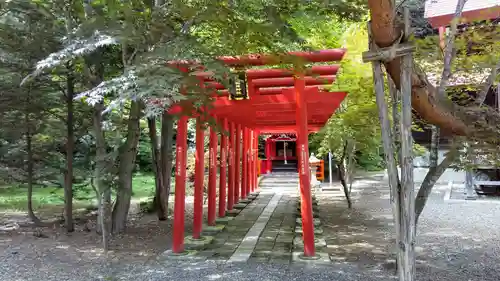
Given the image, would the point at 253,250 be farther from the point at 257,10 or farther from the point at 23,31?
the point at 23,31

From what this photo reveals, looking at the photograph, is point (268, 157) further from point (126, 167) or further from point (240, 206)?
point (126, 167)

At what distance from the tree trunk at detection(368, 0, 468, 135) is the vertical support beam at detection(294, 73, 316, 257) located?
8.92ft

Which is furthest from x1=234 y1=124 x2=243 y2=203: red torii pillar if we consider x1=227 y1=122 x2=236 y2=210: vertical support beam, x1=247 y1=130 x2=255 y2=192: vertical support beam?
x1=247 y1=130 x2=255 y2=192: vertical support beam

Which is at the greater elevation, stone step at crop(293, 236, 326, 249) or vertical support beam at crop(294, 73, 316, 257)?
vertical support beam at crop(294, 73, 316, 257)

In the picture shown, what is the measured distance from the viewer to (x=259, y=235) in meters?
8.25

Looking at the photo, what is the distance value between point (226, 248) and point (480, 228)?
5.77 m

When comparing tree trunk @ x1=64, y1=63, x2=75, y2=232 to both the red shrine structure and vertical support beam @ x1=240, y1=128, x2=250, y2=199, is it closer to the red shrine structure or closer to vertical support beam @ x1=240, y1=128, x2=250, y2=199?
the red shrine structure

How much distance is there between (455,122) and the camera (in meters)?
4.09

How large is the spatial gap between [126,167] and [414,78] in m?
6.36

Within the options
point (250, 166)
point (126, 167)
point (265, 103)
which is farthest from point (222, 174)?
point (250, 166)

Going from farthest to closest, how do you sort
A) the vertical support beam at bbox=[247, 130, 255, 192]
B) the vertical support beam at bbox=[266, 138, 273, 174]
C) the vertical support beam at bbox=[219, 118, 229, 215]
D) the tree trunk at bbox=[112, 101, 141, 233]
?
the vertical support beam at bbox=[266, 138, 273, 174]
the vertical support beam at bbox=[247, 130, 255, 192]
the vertical support beam at bbox=[219, 118, 229, 215]
the tree trunk at bbox=[112, 101, 141, 233]

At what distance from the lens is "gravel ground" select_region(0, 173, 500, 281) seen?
553 cm

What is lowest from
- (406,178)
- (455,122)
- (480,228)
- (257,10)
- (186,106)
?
(480,228)

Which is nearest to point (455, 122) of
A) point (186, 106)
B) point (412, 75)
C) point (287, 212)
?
point (412, 75)
